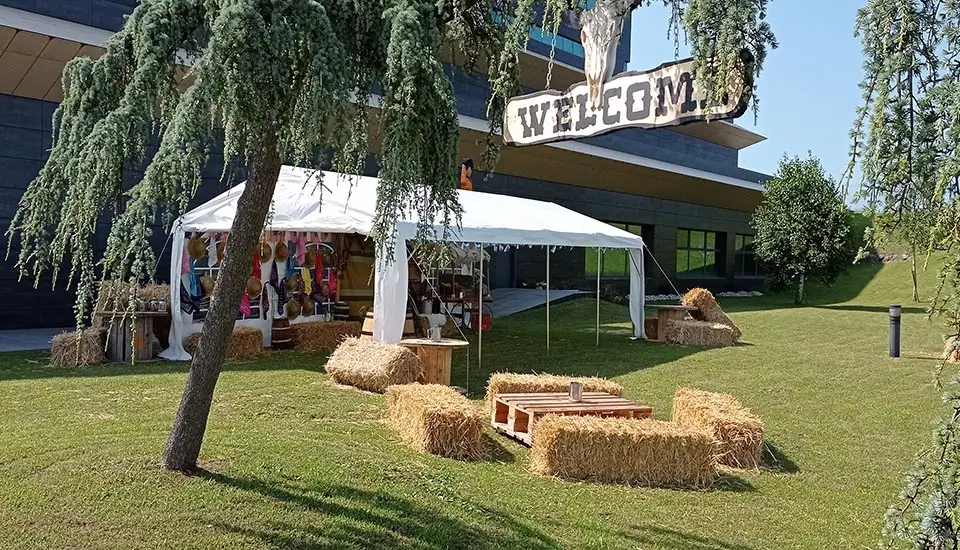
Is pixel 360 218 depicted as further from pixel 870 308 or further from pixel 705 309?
pixel 870 308

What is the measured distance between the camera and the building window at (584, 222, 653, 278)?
28.9m

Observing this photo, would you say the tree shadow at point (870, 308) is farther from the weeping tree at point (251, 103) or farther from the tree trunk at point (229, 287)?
the tree trunk at point (229, 287)

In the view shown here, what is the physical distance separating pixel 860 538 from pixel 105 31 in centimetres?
1392

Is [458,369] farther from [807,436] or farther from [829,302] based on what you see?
[829,302]

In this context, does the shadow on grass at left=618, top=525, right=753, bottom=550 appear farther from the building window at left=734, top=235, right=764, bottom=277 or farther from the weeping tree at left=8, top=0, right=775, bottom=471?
the building window at left=734, top=235, right=764, bottom=277

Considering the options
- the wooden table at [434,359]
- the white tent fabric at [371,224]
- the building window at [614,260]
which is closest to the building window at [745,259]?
the building window at [614,260]

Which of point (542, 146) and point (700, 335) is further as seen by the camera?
point (542, 146)

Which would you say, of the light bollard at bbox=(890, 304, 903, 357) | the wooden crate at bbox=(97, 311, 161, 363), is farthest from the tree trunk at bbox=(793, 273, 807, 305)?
the wooden crate at bbox=(97, 311, 161, 363)

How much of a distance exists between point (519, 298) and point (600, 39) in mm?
18975

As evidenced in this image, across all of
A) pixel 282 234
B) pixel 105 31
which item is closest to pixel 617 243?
pixel 282 234

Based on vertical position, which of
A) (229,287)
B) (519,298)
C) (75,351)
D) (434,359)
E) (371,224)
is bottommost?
(75,351)

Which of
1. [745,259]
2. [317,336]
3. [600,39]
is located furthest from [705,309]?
[745,259]

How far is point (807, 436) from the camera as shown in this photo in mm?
7641

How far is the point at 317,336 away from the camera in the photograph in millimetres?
12586
